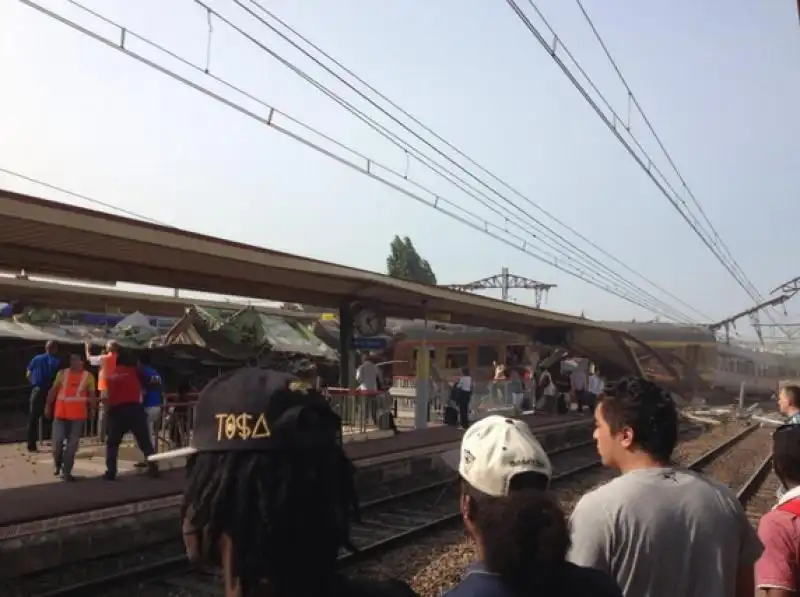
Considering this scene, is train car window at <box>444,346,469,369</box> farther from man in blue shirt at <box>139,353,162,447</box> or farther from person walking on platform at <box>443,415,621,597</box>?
person walking on platform at <box>443,415,621,597</box>

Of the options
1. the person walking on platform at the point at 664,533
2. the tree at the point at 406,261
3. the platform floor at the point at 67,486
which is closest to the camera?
the person walking on platform at the point at 664,533

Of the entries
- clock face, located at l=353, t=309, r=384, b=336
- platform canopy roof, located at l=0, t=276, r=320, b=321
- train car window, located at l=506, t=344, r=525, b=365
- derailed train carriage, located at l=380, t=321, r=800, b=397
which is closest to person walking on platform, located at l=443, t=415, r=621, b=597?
clock face, located at l=353, t=309, r=384, b=336

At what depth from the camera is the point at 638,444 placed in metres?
3.07

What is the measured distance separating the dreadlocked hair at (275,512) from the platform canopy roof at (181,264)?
771cm

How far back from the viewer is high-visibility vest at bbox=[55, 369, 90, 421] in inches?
407

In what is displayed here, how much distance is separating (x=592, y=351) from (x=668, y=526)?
30.9 m

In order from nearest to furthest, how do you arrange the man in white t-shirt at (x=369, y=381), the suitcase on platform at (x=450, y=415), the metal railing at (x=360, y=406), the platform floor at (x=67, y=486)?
the platform floor at (x=67, y=486) < the metal railing at (x=360, y=406) < the man in white t-shirt at (x=369, y=381) < the suitcase on platform at (x=450, y=415)

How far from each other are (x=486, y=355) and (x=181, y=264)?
73.9ft

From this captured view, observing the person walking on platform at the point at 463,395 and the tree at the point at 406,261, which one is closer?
the person walking on platform at the point at 463,395

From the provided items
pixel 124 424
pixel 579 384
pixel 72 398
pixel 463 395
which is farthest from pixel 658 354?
pixel 72 398

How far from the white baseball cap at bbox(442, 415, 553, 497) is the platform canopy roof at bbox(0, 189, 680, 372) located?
7295 mm

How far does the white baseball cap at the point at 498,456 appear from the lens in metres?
2.38

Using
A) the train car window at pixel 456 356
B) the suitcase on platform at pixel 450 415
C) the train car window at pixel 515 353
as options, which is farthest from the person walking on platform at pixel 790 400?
the train car window at pixel 456 356

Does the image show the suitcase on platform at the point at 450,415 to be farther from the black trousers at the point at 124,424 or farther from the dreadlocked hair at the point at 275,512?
the dreadlocked hair at the point at 275,512
